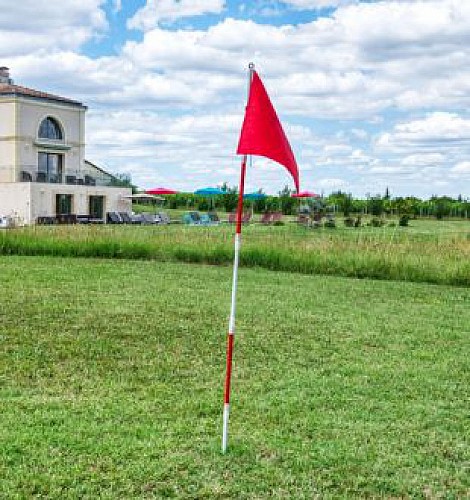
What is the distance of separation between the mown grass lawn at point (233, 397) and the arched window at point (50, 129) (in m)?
35.4

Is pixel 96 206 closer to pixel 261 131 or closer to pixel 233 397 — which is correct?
pixel 233 397

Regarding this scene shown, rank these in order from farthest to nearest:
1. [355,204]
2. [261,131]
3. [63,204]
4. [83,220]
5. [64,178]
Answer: [355,204] → [64,178] → [63,204] → [83,220] → [261,131]

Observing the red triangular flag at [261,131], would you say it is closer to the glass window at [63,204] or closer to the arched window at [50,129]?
the glass window at [63,204]

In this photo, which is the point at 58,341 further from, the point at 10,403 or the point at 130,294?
the point at 130,294

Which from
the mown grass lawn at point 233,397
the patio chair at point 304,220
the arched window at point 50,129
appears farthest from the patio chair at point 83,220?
the mown grass lawn at point 233,397

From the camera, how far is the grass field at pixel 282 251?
1383 cm

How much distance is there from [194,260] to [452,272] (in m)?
5.15

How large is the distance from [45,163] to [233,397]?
41.4 meters

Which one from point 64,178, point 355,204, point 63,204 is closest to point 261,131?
point 63,204

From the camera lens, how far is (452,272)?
44.1ft

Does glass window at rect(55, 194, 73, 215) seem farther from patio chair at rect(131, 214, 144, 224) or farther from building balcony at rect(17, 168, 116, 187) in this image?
patio chair at rect(131, 214, 144, 224)

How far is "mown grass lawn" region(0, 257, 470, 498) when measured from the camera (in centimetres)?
388

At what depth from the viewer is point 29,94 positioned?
41781mm

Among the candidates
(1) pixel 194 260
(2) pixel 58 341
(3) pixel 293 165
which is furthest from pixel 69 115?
(3) pixel 293 165
